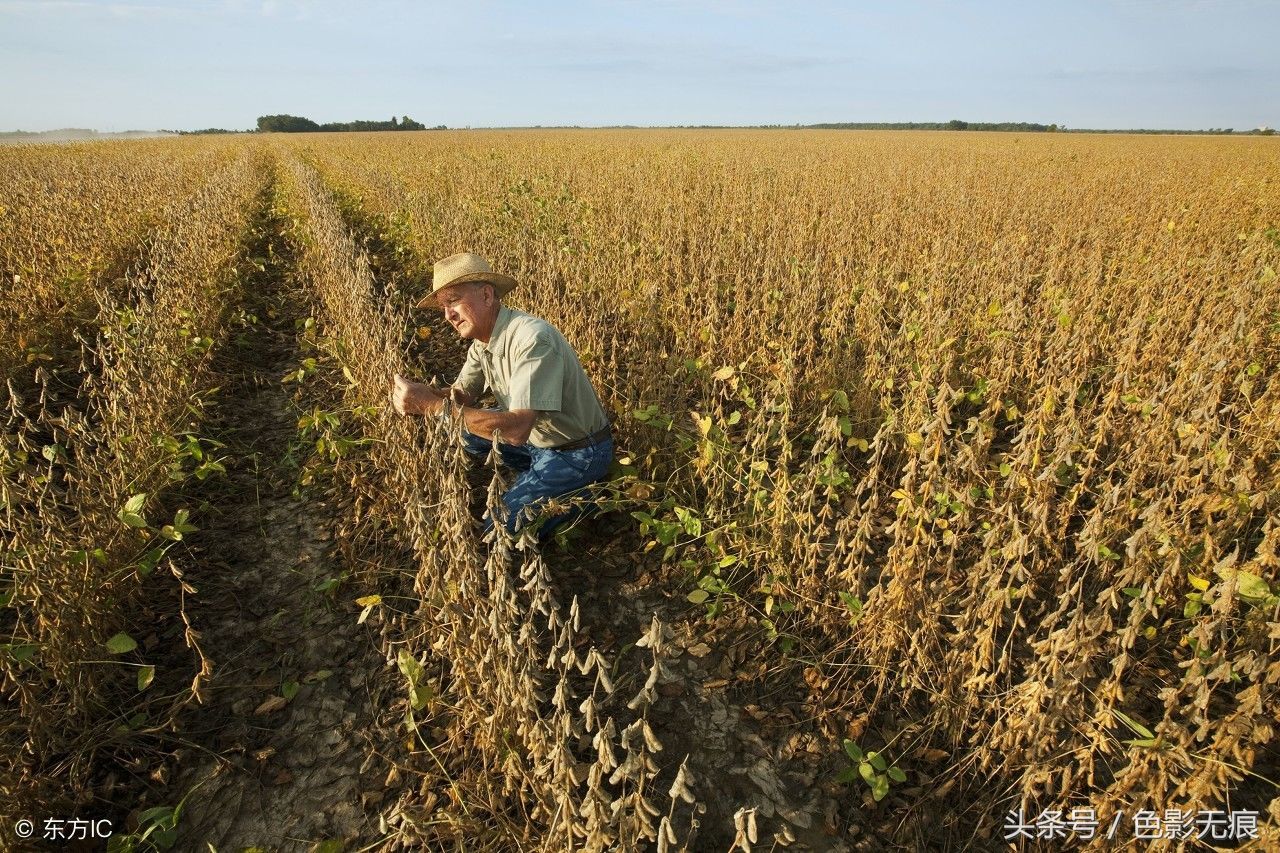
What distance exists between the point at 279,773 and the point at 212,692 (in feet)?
1.52

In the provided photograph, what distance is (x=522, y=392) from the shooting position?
106 inches

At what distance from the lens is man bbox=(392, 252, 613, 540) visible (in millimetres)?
2701

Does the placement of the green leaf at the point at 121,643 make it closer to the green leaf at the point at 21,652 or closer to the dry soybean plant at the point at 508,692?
the green leaf at the point at 21,652

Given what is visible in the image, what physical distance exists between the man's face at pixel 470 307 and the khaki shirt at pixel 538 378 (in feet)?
0.17

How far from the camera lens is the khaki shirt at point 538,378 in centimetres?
271

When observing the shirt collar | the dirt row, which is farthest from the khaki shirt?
the dirt row

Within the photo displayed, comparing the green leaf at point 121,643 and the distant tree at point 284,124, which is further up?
the distant tree at point 284,124

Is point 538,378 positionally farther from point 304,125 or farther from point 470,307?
point 304,125

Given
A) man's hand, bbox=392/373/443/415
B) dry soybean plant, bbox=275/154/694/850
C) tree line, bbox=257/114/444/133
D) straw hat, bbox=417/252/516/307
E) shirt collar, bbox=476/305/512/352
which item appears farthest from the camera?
tree line, bbox=257/114/444/133

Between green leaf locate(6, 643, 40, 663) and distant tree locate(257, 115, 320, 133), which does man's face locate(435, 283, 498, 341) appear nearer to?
green leaf locate(6, 643, 40, 663)

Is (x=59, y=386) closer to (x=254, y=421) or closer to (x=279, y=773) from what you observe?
(x=254, y=421)

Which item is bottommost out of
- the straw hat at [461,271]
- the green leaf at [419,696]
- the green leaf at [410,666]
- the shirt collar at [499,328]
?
the green leaf at [419,696]

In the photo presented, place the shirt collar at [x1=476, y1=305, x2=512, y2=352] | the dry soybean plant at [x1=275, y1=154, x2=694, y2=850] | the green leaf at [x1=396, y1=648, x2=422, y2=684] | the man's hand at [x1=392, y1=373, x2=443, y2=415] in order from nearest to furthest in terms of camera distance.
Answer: the dry soybean plant at [x1=275, y1=154, x2=694, y2=850]
the green leaf at [x1=396, y1=648, x2=422, y2=684]
the man's hand at [x1=392, y1=373, x2=443, y2=415]
the shirt collar at [x1=476, y1=305, x2=512, y2=352]

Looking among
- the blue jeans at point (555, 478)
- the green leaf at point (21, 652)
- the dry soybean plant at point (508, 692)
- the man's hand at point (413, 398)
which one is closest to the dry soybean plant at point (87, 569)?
the green leaf at point (21, 652)
